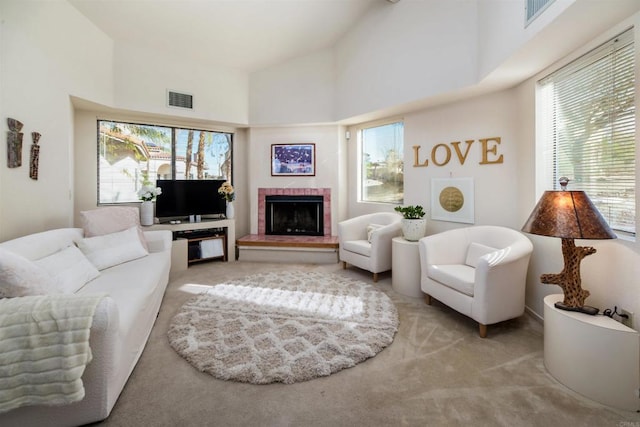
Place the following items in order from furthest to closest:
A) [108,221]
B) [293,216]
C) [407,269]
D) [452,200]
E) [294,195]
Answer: [293,216] < [294,195] < [452,200] < [407,269] < [108,221]

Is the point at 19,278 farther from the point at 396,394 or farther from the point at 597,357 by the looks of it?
the point at 597,357

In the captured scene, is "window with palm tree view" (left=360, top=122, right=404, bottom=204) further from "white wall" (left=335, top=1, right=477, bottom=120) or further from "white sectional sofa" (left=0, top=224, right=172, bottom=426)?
"white sectional sofa" (left=0, top=224, right=172, bottom=426)

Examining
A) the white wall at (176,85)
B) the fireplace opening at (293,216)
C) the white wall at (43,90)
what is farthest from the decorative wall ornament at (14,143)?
the fireplace opening at (293,216)

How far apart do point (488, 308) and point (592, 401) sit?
2.55 ft

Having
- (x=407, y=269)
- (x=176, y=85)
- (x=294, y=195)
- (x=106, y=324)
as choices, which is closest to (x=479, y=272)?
(x=407, y=269)

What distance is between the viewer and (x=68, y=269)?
2227 millimetres

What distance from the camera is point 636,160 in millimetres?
1779

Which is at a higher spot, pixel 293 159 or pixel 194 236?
pixel 293 159

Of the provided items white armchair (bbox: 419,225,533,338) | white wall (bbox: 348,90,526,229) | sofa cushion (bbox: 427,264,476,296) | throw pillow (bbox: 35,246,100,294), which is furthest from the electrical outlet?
throw pillow (bbox: 35,246,100,294)

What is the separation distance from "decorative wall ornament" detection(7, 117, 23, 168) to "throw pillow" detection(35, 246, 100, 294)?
887mm

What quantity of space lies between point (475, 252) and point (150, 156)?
479 cm

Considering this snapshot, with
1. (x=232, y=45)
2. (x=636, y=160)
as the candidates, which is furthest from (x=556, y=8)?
(x=232, y=45)

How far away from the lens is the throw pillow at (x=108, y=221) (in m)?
3.08

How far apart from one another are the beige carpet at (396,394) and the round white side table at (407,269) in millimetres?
952
